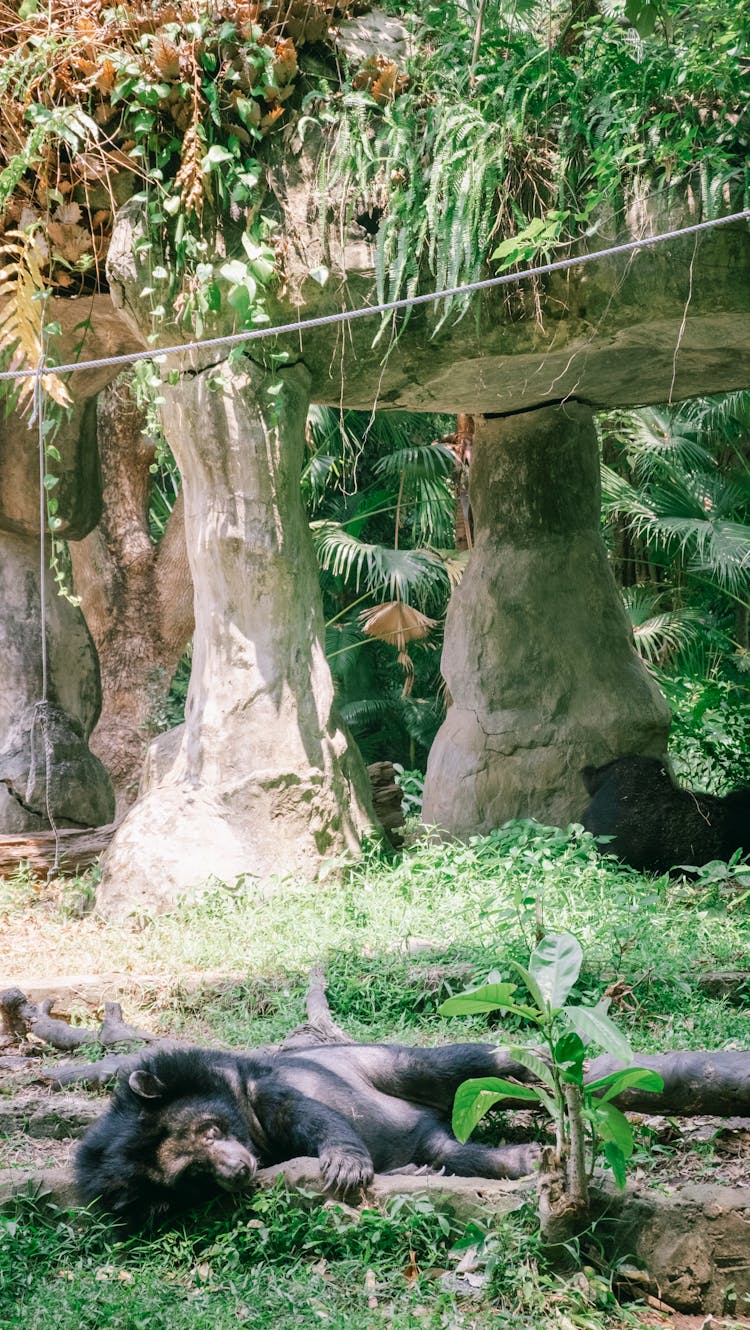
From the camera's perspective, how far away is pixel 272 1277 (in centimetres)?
297

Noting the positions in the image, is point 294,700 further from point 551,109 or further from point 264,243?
point 551,109

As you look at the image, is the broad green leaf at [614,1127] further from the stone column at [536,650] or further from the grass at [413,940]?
the stone column at [536,650]

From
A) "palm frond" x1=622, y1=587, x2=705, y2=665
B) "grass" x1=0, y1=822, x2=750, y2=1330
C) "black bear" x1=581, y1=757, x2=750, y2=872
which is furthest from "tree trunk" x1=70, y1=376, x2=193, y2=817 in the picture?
"black bear" x1=581, y1=757, x2=750, y2=872

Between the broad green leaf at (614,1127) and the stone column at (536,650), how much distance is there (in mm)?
4998

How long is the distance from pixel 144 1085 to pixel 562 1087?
111 centimetres

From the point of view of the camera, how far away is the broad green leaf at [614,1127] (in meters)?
2.75

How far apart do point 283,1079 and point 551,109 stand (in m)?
5.17

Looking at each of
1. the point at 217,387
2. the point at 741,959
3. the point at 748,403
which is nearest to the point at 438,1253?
the point at 741,959

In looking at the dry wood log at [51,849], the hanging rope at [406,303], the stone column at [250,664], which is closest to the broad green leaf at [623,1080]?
the hanging rope at [406,303]

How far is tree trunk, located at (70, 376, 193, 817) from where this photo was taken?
1118cm

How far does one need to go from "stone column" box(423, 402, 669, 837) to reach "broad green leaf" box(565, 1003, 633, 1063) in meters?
5.15

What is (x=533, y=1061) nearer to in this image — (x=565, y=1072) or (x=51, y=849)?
(x=565, y=1072)

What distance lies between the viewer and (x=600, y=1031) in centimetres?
261

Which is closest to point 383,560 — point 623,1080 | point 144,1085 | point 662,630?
point 662,630
